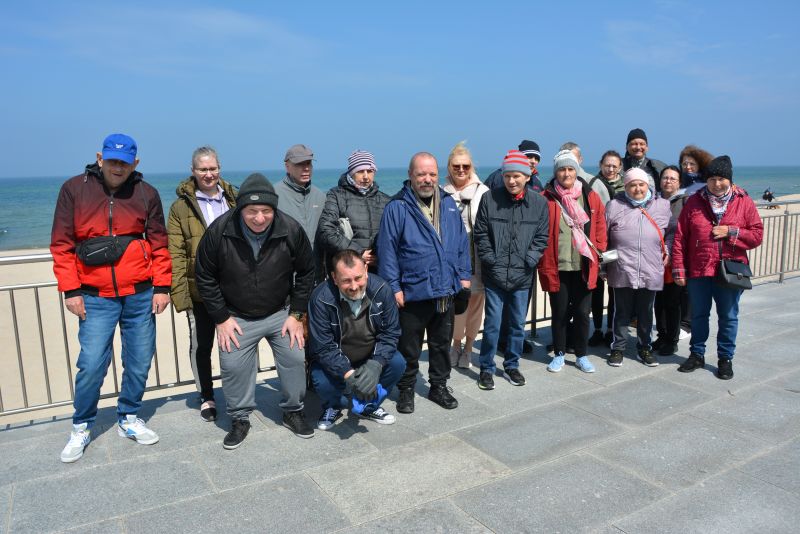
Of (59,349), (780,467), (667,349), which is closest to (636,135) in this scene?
(667,349)

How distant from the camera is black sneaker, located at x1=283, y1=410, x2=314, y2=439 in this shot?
3979mm

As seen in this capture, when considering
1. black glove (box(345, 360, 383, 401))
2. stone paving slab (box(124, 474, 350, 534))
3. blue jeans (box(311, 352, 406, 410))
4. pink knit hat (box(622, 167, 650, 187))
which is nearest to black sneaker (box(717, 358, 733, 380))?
pink knit hat (box(622, 167, 650, 187))

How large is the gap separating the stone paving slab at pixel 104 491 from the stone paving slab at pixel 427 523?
1007mm

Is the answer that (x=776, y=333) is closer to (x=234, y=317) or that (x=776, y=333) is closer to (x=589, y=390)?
(x=589, y=390)

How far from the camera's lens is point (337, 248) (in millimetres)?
4258

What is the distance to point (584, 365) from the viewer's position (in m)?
5.27

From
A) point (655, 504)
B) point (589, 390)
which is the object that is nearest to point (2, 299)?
point (589, 390)

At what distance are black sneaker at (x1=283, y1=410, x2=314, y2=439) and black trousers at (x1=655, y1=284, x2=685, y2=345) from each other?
3645 millimetres

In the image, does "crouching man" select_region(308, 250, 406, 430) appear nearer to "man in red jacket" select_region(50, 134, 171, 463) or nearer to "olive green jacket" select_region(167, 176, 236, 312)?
"olive green jacket" select_region(167, 176, 236, 312)

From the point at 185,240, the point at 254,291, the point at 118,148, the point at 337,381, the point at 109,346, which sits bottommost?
the point at 337,381

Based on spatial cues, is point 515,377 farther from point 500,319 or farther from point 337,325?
point 337,325

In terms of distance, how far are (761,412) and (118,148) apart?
4673 millimetres

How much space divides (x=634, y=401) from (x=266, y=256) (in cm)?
295

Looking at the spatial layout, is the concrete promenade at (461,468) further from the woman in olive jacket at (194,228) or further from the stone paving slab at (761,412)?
the woman in olive jacket at (194,228)
